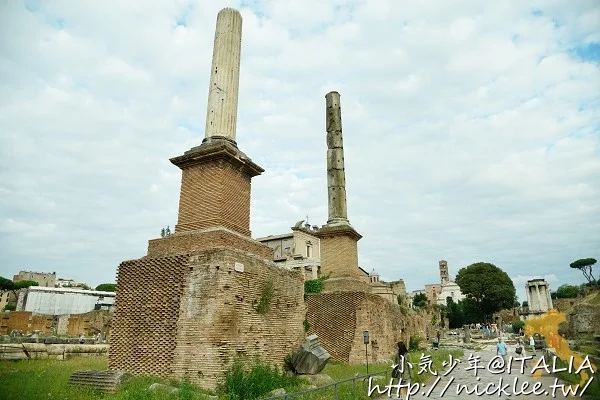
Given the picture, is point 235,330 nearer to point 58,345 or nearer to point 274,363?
point 274,363

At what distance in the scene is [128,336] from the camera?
913cm

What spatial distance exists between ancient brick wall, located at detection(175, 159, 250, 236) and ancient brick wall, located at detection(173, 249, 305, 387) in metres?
0.94

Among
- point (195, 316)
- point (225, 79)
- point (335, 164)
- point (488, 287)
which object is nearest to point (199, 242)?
point (195, 316)

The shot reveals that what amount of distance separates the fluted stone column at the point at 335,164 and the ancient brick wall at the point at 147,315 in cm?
936

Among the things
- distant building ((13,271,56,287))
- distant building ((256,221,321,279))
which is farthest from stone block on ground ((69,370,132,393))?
distant building ((13,271,56,287))

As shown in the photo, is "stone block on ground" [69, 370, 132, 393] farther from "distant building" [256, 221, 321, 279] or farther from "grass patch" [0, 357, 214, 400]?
"distant building" [256, 221, 321, 279]

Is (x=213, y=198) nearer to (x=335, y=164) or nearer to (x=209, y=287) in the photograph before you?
(x=209, y=287)

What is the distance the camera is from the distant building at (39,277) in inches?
2939

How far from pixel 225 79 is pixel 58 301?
44609mm

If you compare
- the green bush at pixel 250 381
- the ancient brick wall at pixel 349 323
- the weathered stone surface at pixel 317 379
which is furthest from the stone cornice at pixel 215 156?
the ancient brick wall at pixel 349 323

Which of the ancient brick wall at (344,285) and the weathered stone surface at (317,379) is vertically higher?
the ancient brick wall at (344,285)

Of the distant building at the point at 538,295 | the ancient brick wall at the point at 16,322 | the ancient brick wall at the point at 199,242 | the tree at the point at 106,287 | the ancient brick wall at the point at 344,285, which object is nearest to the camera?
the ancient brick wall at the point at 199,242

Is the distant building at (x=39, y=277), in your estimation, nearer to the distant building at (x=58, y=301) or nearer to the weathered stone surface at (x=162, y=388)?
the distant building at (x=58, y=301)

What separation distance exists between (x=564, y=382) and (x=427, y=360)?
6.14 metres
